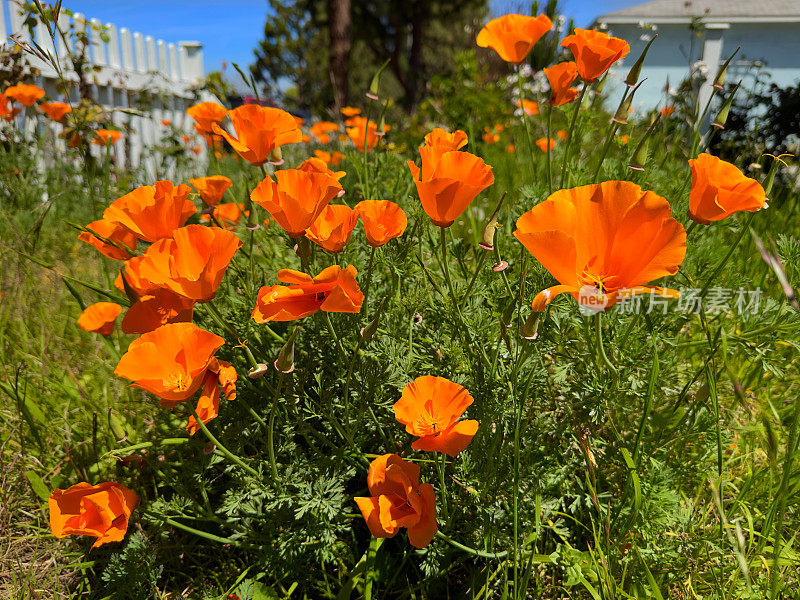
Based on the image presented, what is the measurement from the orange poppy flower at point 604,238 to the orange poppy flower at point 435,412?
0.80 ft

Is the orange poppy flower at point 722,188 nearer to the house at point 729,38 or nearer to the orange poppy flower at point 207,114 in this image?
the orange poppy flower at point 207,114

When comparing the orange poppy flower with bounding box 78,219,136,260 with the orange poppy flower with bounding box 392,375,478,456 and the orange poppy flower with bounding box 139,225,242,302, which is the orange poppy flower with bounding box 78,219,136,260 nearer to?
the orange poppy flower with bounding box 139,225,242,302

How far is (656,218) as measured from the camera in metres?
0.83

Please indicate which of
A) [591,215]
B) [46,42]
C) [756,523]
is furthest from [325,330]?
[46,42]

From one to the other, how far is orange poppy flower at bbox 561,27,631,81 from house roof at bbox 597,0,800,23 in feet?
30.6

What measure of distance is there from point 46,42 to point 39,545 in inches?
229

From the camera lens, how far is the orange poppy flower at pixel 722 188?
1.01m

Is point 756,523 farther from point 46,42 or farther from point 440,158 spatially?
point 46,42

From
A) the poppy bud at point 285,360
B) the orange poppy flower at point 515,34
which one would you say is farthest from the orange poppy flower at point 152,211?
the orange poppy flower at point 515,34

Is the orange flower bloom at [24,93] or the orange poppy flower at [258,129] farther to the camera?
the orange flower bloom at [24,93]

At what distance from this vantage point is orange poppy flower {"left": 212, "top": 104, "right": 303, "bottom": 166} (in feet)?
3.94

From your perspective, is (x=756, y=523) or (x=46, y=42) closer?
(x=756, y=523)

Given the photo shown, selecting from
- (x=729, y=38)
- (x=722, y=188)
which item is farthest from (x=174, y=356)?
(x=729, y=38)

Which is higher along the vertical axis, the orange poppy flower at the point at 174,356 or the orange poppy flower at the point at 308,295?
the orange poppy flower at the point at 308,295
